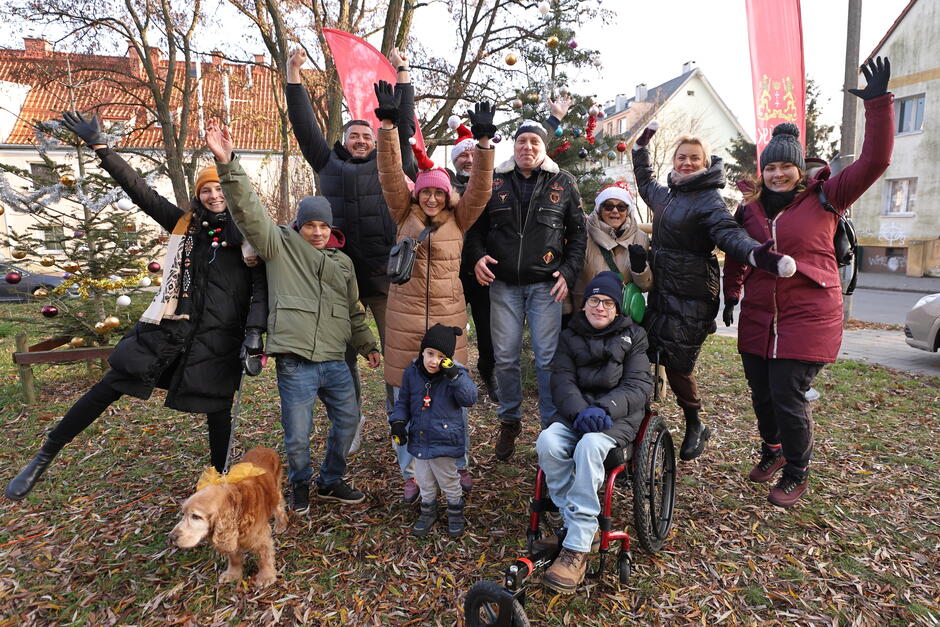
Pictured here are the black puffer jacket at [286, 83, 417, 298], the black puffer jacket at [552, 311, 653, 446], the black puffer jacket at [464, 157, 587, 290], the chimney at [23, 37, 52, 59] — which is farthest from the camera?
the chimney at [23, 37, 52, 59]

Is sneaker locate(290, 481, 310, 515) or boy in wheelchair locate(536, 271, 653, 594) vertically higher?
boy in wheelchair locate(536, 271, 653, 594)

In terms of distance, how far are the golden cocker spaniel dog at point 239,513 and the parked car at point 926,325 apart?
870 centimetres

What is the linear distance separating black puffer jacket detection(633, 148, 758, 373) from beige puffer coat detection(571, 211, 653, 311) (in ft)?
0.38

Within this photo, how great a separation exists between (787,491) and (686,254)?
1723 millimetres

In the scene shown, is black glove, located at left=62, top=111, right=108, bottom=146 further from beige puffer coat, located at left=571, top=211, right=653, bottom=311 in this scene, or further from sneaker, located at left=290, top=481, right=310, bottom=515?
beige puffer coat, located at left=571, top=211, right=653, bottom=311

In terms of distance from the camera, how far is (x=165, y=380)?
340 cm

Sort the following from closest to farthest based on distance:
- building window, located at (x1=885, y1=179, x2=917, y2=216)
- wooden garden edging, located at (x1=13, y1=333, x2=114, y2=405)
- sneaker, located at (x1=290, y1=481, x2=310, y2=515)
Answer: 1. sneaker, located at (x1=290, y1=481, x2=310, y2=515)
2. wooden garden edging, located at (x1=13, y1=333, x2=114, y2=405)
3. building window, located at (x1=885, y1=179, x2=917, y2=216)

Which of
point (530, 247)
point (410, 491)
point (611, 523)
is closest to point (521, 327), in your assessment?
point (530, 247)

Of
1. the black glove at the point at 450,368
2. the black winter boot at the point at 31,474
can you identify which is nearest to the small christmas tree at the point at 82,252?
the black winter boot at the point at 31,474

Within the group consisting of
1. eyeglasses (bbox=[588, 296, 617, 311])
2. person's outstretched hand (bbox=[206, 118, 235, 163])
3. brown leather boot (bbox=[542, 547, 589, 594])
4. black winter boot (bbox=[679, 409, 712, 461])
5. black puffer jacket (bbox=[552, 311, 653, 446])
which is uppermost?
person's outstretched hand (bbox=[206, 118, 235, 163])

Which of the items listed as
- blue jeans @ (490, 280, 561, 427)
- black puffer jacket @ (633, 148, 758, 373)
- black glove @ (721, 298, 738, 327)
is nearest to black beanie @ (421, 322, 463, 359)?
blue jeans @ (490, 280, 561, 427)

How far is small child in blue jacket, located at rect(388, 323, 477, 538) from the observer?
3.22 m

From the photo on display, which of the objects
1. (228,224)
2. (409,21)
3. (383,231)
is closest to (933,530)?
(383,231)

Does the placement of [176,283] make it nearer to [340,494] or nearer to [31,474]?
[31,474]
